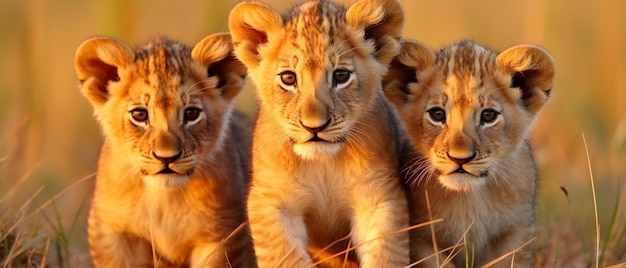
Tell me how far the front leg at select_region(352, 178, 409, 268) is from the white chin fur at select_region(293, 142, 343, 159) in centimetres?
33

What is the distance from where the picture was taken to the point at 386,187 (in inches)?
213

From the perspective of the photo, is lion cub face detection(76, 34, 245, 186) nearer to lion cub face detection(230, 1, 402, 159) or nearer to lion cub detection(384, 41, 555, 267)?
lion cub face detection(230, 1, 402, 159)

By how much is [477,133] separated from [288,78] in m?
0.91

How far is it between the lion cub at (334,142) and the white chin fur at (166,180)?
0.39 metres

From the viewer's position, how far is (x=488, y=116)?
5402 mm

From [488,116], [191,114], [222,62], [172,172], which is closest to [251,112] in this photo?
[222,62]

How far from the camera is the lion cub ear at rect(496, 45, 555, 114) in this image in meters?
5.46

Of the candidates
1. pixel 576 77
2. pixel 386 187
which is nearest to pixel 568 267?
pixel 386 187

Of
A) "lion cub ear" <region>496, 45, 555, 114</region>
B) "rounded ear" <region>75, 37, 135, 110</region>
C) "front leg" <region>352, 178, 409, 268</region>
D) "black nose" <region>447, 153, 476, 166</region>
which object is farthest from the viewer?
"rounded ear" <region>75, 37, 135, 110</region>

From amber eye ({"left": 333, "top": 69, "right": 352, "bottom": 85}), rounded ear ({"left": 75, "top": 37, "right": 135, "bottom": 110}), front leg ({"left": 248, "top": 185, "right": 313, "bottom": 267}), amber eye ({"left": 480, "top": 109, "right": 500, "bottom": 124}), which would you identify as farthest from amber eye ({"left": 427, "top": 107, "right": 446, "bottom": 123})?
rounded ear ({"left": 75, "top": 37, "right": 135, "bottom": 110})

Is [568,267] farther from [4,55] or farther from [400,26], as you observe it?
[4,55]

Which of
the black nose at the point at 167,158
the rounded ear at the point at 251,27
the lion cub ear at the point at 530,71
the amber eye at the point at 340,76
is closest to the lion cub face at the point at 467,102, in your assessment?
the lion cub ear at the point at 530,71

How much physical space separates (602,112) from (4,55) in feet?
21.4

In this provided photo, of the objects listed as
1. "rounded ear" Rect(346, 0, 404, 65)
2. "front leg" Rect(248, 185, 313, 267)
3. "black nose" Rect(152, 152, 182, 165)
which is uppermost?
"rounded ear" Rect(346, 0, 404, 65)
